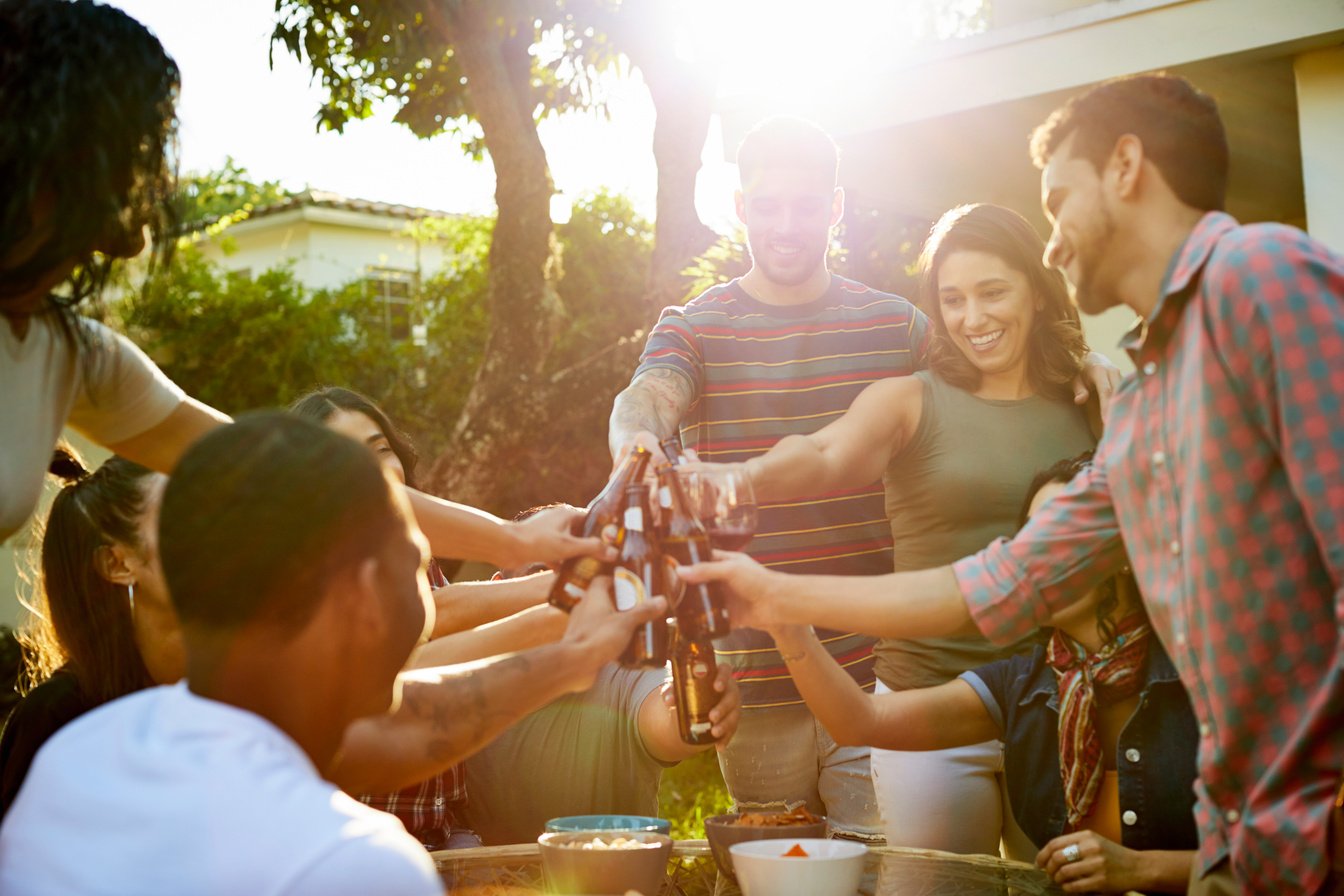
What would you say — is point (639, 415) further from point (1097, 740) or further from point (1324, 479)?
point (1324, 479)

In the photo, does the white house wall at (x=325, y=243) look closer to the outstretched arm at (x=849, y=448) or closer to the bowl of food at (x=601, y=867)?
the outstretched arm at (x=849, y=448)

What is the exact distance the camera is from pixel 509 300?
10.6 metres

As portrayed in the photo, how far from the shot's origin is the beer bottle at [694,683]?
2.43 metres

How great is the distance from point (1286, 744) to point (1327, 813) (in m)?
0.11

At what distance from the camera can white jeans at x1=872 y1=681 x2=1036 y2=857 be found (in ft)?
9.65

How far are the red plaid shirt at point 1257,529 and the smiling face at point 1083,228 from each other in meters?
0.16

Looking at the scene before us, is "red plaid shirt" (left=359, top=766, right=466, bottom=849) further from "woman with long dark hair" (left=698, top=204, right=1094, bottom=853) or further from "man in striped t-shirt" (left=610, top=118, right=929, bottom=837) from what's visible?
"woman with long dark hair" (left=698, top=204, right=1094, bottom=853)

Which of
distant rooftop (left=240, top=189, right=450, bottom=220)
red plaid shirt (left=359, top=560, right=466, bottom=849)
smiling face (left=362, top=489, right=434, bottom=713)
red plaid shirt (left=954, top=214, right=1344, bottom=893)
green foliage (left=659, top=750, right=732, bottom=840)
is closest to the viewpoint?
smiling face (left=362, top=489, right=434, bottom=713)

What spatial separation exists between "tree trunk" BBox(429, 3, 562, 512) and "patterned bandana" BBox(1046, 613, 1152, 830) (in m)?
7.96

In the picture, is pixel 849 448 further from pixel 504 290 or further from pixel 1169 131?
pixel 504 290

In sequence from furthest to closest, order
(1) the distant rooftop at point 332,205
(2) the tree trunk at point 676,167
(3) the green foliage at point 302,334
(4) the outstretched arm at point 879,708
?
(1) the distant rooftop at point 332,205 < (3) the green foliage at point 302,334 < (2) the tree trunk at point 676,167 < (4) the outstretched arm at point 879,708

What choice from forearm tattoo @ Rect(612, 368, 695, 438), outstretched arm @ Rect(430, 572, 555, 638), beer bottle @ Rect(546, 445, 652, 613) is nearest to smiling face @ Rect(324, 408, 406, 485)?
outstretched arm @ Rect(430, 572, 555, 638)

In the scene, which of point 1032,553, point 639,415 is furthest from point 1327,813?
point 639,415

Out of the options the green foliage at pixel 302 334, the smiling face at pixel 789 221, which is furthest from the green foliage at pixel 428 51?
the smiling face at pixel 789 221
